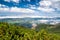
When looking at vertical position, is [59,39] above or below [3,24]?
below

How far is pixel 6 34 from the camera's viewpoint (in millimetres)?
5863

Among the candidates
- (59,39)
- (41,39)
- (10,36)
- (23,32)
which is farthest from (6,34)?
(59,39)

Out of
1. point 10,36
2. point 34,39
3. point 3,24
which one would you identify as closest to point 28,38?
point 34,39

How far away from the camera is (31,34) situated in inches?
241

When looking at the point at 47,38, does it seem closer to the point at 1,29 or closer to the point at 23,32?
the point at 23,32

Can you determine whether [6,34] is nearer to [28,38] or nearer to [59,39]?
[28,38]

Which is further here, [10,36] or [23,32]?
[23,32]

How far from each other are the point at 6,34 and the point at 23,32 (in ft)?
2.12

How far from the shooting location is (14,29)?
6.05 meters

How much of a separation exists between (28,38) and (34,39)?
21cm

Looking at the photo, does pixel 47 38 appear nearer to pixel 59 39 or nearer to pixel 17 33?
pixel 59 39

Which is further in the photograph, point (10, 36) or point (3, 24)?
point (3, 24)

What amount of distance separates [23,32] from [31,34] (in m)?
0.30

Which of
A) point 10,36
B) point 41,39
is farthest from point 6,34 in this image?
point 41,39
